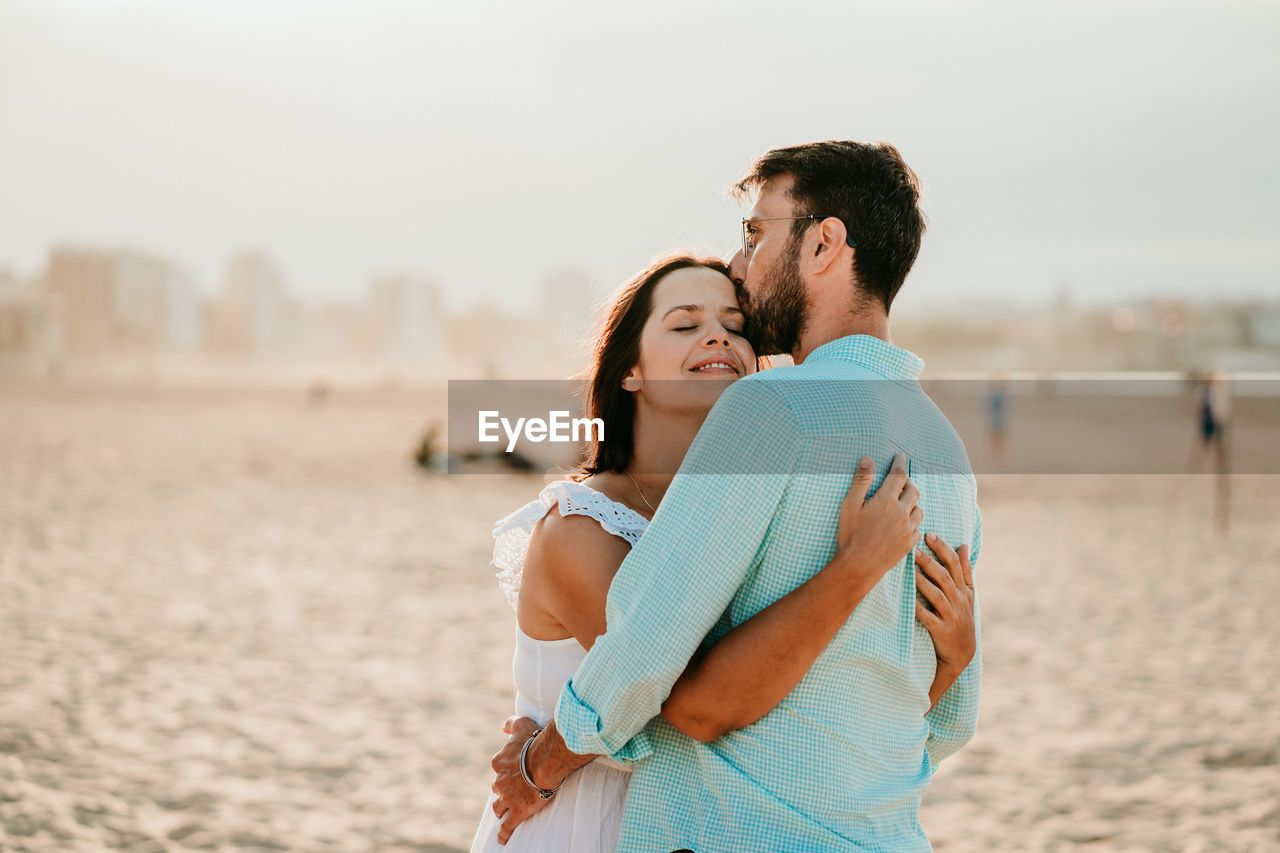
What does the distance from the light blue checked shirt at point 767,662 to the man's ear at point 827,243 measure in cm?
17

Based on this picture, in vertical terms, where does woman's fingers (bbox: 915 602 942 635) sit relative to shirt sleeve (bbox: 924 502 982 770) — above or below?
above

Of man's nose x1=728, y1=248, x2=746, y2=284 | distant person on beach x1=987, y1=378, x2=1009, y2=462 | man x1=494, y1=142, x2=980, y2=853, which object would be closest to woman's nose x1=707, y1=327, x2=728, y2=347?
man's nose x1=728, y1=248, x2=746, y2=284

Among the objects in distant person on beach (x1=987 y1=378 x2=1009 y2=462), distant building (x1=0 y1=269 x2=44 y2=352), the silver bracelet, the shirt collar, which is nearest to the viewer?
the shirt collar

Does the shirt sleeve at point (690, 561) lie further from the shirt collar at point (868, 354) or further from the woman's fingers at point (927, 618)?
the woman's fingers at point (927, 618)

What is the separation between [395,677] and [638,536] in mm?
5904

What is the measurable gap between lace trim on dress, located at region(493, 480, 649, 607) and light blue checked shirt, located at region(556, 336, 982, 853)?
41cm

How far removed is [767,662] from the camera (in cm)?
166

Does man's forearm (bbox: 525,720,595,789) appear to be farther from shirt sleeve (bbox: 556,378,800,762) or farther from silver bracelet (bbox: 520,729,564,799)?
shirt sleeve (bbox: 556,378,800,762)

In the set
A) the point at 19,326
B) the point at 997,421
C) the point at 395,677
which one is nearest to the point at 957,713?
the point at 395,677

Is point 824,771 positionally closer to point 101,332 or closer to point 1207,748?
point 1207,748

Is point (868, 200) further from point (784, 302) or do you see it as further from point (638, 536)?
point (638, 536)

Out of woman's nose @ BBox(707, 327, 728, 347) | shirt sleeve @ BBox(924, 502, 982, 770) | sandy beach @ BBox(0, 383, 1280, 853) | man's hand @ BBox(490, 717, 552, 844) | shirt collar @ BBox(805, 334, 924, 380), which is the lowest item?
sandy beach @ BBox(0, 383, 1280, 853)

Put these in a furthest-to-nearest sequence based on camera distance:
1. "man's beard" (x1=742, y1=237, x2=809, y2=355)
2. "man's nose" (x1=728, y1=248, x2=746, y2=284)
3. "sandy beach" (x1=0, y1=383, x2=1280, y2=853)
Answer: "sandy beach" (x1=0, y1=383, x2=1280, y2=853), "man's nose" (x1=728, y1=248, x2=746, y2=284), "man's beard" (x1=742, y1=237, x2=809, y2=355)

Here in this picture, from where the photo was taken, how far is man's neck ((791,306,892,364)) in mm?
1942
